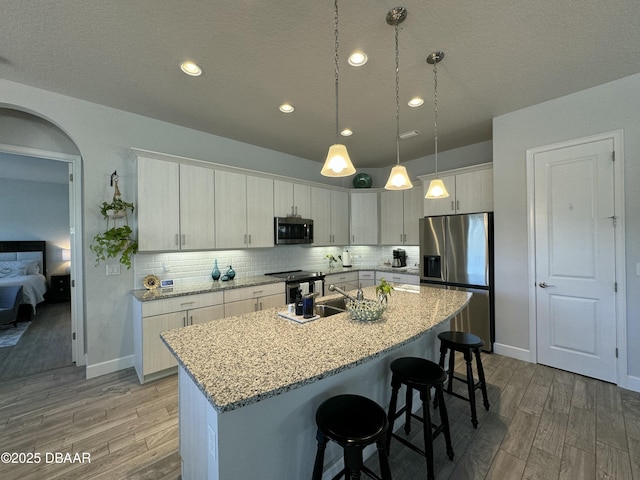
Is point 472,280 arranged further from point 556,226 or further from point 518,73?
point 518,73

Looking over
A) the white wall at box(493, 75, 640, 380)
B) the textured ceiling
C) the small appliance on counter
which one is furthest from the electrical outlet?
the white wall at box(493, 75, 640, 380)

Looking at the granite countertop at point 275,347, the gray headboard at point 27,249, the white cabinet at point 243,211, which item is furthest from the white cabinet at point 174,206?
the gray headboard at point 27,249

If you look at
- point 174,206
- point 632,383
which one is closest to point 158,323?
point 174,206

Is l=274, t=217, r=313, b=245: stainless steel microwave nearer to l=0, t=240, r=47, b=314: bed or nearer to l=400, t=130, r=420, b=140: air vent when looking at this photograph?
l=400, t=130, r=420, b=140: air vent

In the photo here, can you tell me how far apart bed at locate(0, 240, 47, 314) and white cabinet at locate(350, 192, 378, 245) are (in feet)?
20.6

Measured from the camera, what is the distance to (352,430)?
1.21 metres

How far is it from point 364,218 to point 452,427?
371cm

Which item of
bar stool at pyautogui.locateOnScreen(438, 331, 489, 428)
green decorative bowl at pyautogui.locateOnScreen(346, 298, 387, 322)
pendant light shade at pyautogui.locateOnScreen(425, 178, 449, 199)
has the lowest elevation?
bar stool at pyautogui.locateOnScreen(438, 331, 489, 428)

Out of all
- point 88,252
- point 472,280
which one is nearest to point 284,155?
point 88,252

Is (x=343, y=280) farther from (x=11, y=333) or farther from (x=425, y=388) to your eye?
(x=11, y=333)

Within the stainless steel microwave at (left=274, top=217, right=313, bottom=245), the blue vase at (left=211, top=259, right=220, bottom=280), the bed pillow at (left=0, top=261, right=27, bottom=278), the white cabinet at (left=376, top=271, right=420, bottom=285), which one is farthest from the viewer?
the bed pillow at (left=0, top=261, right=27, bottom=278)

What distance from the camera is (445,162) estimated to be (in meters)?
4.65

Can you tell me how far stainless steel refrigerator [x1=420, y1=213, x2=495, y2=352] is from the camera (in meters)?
3.41

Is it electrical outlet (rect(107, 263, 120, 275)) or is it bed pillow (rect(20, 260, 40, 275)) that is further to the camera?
bed pillow (rect(20, 260, 40, 275))
